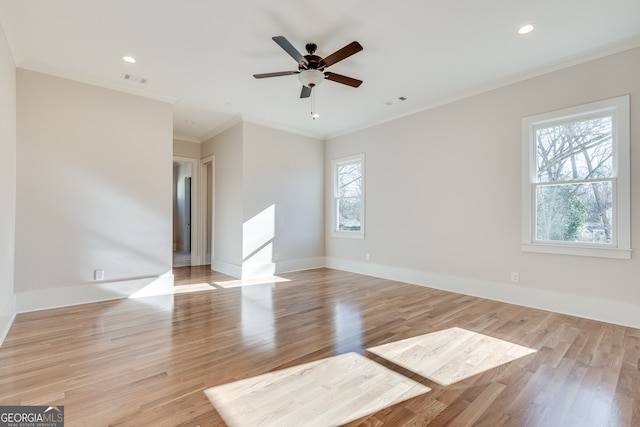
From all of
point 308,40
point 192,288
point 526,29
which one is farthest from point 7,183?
point 526,29

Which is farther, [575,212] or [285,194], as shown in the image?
[285,194]

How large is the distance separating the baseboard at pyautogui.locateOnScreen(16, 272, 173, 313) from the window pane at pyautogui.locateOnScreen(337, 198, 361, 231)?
3.44 m

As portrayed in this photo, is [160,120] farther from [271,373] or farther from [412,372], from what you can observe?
[412,372]

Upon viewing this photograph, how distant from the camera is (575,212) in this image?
11.1 feet

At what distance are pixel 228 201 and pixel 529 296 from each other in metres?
5.03

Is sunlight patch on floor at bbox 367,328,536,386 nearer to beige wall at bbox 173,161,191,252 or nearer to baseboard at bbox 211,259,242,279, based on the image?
baseboard at bbox 211,259,242,279

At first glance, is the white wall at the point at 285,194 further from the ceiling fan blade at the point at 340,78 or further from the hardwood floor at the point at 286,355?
the ceiling fan blade at the point at 340,78

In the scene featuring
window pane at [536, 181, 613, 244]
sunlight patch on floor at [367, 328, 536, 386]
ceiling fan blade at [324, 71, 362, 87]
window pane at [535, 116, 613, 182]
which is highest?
ceiling fan blade at [324, 71, 362, 87]

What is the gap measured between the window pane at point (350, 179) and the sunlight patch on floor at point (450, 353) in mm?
3658

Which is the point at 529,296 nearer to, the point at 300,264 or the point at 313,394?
the point at 313,394

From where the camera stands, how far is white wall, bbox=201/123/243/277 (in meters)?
5.36

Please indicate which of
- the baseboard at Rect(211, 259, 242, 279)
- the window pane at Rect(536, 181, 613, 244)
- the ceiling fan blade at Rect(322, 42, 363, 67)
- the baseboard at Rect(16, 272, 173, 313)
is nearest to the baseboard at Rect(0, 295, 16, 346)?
the baseboard at Rect(16, 272, 173, 313)

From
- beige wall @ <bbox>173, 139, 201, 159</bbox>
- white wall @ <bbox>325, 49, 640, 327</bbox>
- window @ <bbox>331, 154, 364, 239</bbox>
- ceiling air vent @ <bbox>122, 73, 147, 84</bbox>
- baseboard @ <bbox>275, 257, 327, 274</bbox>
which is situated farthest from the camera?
beige wall @ <bbox>173, 139, 201, 159</bbox>

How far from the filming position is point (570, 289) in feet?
11.0
